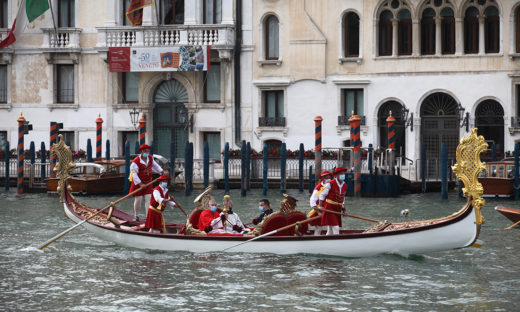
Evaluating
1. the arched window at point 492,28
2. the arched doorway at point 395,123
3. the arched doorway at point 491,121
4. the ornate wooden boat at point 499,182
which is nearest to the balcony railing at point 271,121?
the arched doorway at point 395,123

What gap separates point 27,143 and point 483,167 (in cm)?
2344

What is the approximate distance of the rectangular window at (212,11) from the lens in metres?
32.5

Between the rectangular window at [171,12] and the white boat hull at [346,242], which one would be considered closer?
the white boat hull at [346,242]

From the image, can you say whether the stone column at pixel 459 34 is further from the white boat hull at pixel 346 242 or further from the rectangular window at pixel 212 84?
the white boat hull at pixel 346 242

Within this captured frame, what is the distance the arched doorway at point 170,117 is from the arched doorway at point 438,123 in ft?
25.7

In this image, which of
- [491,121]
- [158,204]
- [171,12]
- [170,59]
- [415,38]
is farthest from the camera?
[171,12]

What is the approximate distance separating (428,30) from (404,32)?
2.50ft

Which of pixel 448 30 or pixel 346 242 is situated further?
pixel 448 30

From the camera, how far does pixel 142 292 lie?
12.8 m

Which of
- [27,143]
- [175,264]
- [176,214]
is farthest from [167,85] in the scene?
[175,264]

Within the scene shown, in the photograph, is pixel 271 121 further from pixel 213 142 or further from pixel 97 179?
pixel 97 179

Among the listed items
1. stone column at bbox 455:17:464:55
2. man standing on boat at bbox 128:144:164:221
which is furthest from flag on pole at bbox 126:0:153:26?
man standing on boat at bbox 128:144:164:221

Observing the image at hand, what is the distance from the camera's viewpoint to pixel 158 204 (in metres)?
15.7

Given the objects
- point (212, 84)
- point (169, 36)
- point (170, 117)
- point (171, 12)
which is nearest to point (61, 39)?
point (169, 36)
